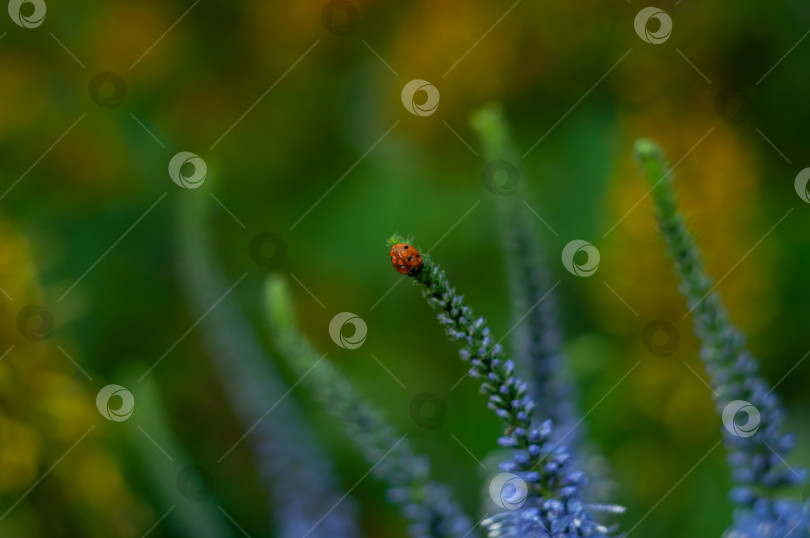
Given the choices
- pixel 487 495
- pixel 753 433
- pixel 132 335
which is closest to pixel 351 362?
pixel 132 335

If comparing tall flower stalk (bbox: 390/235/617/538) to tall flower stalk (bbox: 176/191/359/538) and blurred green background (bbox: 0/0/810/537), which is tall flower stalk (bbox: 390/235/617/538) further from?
blurred green background (bbox: 0/0/810/537)

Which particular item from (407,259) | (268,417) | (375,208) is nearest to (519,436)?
(407,259)

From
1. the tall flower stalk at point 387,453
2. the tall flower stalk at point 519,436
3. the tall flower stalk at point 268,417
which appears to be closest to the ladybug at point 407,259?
the tall flower stalk at point 519,436

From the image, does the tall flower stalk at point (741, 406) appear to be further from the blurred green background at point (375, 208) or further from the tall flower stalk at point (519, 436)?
the blurred green background at point (375, 208)

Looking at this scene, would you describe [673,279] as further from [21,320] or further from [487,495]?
[21,320]

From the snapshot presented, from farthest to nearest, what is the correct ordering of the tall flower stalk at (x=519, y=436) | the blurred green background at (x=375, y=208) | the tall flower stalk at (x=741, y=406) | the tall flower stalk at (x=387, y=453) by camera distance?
the blurred green background at (x=375, y=208), the tall flower stalk at (x=387, y=453), the tall flower stalk at (x=741, y=406), the tall flower stalk at (x=519, y=436)
